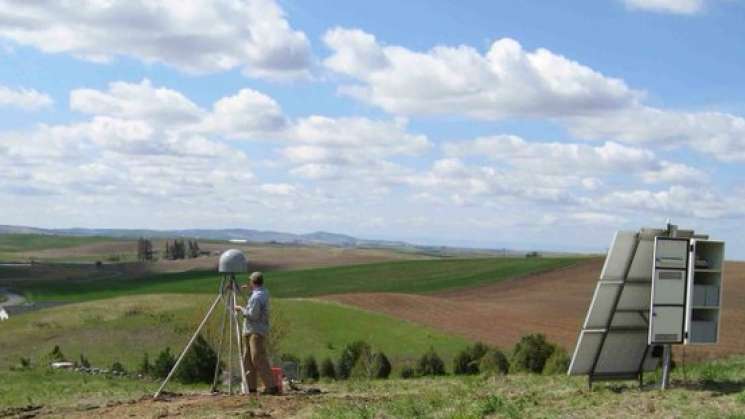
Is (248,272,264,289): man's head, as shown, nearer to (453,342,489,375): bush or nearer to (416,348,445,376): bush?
(453,342,489,375): bush

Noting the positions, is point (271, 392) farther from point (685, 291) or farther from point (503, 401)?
point (685, 291)

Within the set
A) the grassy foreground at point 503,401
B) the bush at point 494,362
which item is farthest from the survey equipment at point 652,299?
the bush at point 494,362

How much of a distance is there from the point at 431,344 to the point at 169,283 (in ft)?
220

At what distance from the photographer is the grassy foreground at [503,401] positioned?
12781mm

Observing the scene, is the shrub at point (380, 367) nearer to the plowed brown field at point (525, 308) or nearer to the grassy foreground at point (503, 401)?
the plowed brown field at point (525, 308)

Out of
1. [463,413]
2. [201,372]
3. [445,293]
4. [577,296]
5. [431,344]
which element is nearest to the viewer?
[463,413]

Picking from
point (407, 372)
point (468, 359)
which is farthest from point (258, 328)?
point (468, 359)

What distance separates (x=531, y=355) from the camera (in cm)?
3678

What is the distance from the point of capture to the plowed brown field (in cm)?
5450

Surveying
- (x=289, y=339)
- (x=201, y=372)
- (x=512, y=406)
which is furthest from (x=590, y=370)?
(x=289, y=339)

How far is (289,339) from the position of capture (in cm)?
5959

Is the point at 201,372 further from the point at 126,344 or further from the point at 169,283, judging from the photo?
the point at 169,283

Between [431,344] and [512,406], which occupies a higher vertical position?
[512,406]

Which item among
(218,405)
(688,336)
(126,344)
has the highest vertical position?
(688,336)
